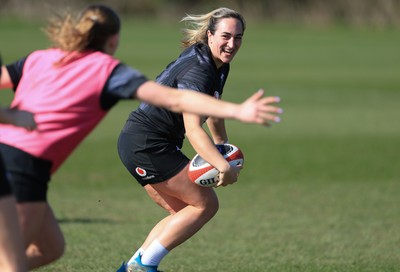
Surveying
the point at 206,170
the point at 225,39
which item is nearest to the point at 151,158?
the point at 206,170

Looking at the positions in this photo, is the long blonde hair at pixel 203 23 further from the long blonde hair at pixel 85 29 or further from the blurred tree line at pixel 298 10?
the blurred tree line at pixel 298 10

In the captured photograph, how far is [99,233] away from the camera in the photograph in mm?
9992

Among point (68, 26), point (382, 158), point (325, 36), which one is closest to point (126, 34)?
point (325, 36)

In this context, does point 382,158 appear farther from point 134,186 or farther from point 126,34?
point 126,34

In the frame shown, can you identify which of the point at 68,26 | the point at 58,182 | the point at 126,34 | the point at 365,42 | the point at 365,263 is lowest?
the point at 126,34

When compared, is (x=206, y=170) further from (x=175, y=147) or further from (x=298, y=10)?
(x=298, y=10)

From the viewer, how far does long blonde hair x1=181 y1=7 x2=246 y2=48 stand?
7.40 m

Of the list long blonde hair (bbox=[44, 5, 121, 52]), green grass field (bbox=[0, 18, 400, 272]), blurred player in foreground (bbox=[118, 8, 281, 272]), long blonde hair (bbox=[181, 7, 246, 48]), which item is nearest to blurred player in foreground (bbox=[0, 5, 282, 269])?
long blonde hair (bbox=[44, 5, 121, 52])

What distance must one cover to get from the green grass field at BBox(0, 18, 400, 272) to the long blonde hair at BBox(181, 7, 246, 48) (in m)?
2.00

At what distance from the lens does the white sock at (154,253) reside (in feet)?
24.0

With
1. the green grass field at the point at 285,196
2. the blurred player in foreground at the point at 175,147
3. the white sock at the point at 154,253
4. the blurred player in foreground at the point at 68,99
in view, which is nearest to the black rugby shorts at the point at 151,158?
the blurred player in foreground at the point at 175,147

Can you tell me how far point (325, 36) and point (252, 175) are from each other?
44006 mm

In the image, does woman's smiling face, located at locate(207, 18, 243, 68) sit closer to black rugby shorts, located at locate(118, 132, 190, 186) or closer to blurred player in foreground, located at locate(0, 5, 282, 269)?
black rugby shorts, located at locate(118, 132, 190, 186)

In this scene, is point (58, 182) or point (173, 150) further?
point (58, 182)
